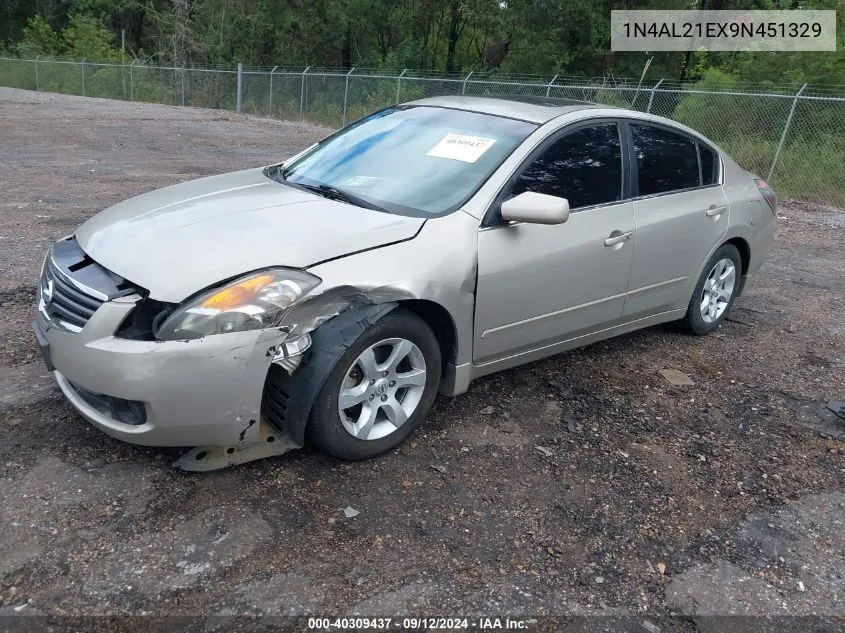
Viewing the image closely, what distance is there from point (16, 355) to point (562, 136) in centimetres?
334

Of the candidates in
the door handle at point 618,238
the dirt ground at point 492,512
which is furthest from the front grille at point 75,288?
the door handle at point 618,238

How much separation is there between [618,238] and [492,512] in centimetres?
185

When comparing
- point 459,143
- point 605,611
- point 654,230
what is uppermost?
point 459,143

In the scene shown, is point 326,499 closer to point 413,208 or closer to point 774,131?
point 413,208

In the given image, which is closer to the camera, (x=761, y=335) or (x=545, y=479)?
(x=545, y=479)

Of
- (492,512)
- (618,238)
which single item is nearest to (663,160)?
(618,238)

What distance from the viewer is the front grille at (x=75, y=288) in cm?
283

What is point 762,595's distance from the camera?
8.64 ft

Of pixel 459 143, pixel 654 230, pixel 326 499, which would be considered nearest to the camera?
pixel 326 499

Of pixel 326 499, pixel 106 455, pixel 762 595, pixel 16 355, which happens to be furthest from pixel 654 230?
pixel 16 355

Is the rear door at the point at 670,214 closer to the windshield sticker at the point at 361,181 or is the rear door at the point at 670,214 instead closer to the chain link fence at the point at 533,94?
the chain link fence at the point at 533,94

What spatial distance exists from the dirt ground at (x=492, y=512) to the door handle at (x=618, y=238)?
88cm

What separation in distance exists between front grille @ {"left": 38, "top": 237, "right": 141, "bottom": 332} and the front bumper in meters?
0.06

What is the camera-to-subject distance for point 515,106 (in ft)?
13.6
